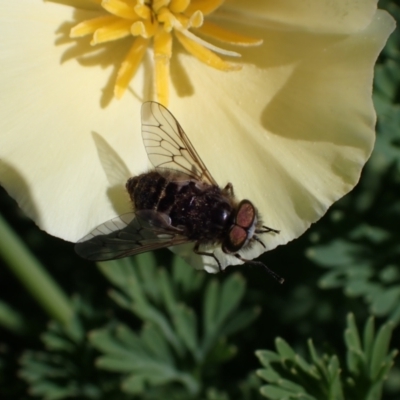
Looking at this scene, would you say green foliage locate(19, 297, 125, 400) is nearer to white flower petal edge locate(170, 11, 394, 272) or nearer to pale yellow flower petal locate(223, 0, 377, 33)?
white flower petal edge locate(170, 11, 394, 272)

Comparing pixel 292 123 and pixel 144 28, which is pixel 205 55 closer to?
pixel 144 28

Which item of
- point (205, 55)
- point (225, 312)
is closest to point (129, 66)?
point (205, 55)

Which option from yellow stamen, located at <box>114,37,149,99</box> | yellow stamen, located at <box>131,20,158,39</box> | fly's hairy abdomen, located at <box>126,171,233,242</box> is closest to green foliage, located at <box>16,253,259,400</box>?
fly's hairy abdomen, located at <box>126,171,233,242</box>

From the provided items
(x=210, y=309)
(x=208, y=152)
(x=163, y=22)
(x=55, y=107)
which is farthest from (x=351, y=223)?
(x=55, y=107)

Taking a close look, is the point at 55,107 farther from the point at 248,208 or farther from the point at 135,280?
the point at 135,280

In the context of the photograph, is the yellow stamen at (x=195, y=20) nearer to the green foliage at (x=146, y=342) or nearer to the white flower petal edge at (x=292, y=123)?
the white flower petal edge at (x=292, y=123)

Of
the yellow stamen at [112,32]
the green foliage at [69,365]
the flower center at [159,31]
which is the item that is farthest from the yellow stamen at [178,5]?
the green foliage at [69,365]
